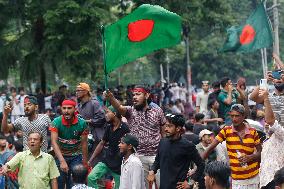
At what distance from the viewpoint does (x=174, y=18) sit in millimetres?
10273

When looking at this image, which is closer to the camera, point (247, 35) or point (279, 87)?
point (279, 87)

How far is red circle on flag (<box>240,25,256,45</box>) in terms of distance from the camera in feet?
46.2

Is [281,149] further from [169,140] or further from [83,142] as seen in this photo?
[83,142]

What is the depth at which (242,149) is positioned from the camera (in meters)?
8.55

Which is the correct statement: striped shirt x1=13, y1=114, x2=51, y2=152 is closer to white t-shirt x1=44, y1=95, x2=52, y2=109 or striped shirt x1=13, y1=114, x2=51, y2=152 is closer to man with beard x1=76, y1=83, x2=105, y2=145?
man with beard x1=76, y1=83, x2=105, y2=145

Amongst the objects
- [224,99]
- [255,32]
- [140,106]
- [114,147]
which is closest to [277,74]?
[140,106]

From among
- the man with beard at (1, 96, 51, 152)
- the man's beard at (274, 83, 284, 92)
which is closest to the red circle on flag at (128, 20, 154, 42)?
the man with beard at (1, 96, 51, 152)

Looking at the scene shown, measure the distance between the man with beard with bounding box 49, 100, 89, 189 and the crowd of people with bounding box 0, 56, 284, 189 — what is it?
0.01m

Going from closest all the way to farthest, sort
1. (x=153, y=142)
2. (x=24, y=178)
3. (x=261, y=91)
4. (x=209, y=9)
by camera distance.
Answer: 1. (x=261, y=91)
2. (x=24, y=178)
3. (x=153, y=142)
4. (x=209, y=9)

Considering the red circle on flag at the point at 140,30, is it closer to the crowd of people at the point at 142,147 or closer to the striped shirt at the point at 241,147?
the crowd of people at the point at 142,147

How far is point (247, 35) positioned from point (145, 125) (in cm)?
532

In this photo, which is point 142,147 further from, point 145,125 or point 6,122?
point 6,122

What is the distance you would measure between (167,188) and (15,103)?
14739mm

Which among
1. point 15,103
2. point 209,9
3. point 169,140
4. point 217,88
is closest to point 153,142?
point 169,140
